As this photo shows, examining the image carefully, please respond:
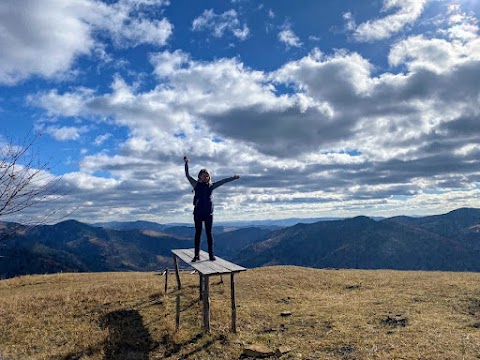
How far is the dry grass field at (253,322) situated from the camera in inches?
489

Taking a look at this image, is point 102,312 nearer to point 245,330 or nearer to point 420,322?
point 245,330

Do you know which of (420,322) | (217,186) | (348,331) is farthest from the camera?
(217,186)

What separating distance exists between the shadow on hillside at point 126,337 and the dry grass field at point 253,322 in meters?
0.04

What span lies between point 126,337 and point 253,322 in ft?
17.1

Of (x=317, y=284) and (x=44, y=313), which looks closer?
(x=44, y=313)

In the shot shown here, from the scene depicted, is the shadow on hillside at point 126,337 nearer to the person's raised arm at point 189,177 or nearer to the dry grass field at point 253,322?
the dry grass field at point 253,322

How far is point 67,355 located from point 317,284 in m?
17.2

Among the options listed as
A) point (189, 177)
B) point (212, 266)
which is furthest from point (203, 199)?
point (212, 266)

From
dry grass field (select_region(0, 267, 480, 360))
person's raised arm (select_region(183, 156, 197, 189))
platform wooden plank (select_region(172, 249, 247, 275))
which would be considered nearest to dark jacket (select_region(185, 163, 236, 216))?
person's raised arm (select_region(183, 156, 197, 189))

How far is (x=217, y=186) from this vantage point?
1598cm

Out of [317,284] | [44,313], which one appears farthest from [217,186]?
[317,284]

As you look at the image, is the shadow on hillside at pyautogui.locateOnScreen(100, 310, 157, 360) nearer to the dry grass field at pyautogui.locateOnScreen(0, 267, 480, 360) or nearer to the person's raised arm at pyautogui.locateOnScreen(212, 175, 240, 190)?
the dry grass field at pyautogui.locateOnScreen(0, 267, 480, 360)

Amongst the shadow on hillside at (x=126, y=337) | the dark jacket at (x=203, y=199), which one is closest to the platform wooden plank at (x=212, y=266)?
the dark jacket at (x=203, y=199)

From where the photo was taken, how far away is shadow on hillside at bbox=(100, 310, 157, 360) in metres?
12.8
